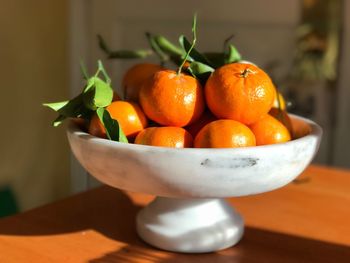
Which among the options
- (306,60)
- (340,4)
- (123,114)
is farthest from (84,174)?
(123,114)

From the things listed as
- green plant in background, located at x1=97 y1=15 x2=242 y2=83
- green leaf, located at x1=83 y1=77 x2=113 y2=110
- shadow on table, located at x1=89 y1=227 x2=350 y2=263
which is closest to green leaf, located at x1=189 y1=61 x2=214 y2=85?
green plant in background, located at x1=97 y1=15 x2=242 y2=83

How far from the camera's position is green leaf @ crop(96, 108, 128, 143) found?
0.60m

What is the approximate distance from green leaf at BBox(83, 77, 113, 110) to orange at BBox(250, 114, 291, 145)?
18 centimetres

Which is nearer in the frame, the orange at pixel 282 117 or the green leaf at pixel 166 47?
the orange at pixel 282 117

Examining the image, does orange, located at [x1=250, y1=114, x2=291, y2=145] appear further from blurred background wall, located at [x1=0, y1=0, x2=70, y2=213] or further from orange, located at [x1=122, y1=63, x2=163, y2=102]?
blurred background wall, located at [x1=0, y1=0, x2=70, y2=213]

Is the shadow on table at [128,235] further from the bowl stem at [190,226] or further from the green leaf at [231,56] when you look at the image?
the green leaf at [231,56]

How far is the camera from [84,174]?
1872 mm

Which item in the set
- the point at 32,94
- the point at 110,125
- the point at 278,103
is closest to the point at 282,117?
the point at 278,103

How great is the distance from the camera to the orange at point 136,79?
714mm

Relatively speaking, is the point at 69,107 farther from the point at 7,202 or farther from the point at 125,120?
the point at 7,202

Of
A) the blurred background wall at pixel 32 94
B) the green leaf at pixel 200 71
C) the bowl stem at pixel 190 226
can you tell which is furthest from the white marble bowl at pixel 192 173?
the blurred background wall at pixel 32 94

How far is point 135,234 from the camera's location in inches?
28.4

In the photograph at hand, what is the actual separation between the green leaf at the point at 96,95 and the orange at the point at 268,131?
18cm

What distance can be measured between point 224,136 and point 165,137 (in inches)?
2.6
